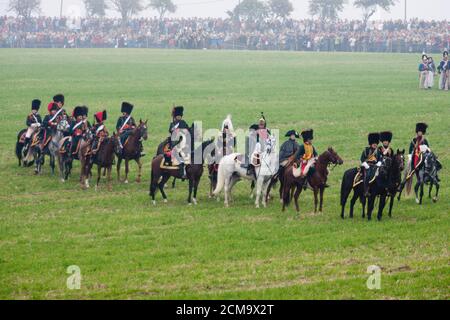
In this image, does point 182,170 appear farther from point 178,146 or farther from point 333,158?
point 333,158

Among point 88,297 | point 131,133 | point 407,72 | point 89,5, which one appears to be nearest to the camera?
point 88,297

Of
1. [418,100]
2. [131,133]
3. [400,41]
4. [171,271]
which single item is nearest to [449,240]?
[171,271]

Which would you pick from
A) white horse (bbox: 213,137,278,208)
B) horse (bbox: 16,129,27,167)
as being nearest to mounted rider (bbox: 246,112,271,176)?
white horse (bbox: 213,137,278,208)

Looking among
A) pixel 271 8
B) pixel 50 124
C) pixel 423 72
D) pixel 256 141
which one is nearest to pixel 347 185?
pixel 256 141

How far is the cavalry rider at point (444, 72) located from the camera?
49.2 meters

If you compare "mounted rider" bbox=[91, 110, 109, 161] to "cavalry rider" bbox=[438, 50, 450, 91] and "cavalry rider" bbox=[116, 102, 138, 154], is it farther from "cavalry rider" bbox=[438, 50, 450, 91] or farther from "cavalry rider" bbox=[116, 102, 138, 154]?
"cavalry rider" bbox=[438, 50, 450, 91]

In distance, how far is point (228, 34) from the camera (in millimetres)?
92125

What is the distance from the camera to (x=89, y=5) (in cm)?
14212

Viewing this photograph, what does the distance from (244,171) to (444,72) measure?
2911 centimetres

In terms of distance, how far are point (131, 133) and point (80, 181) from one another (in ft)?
6.44

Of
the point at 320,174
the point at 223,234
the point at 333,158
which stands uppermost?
the point at 333,158

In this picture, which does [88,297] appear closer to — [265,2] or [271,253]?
[271,253]

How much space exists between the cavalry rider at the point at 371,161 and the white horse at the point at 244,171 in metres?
2.38

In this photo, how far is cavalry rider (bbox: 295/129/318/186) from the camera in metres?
22.8
